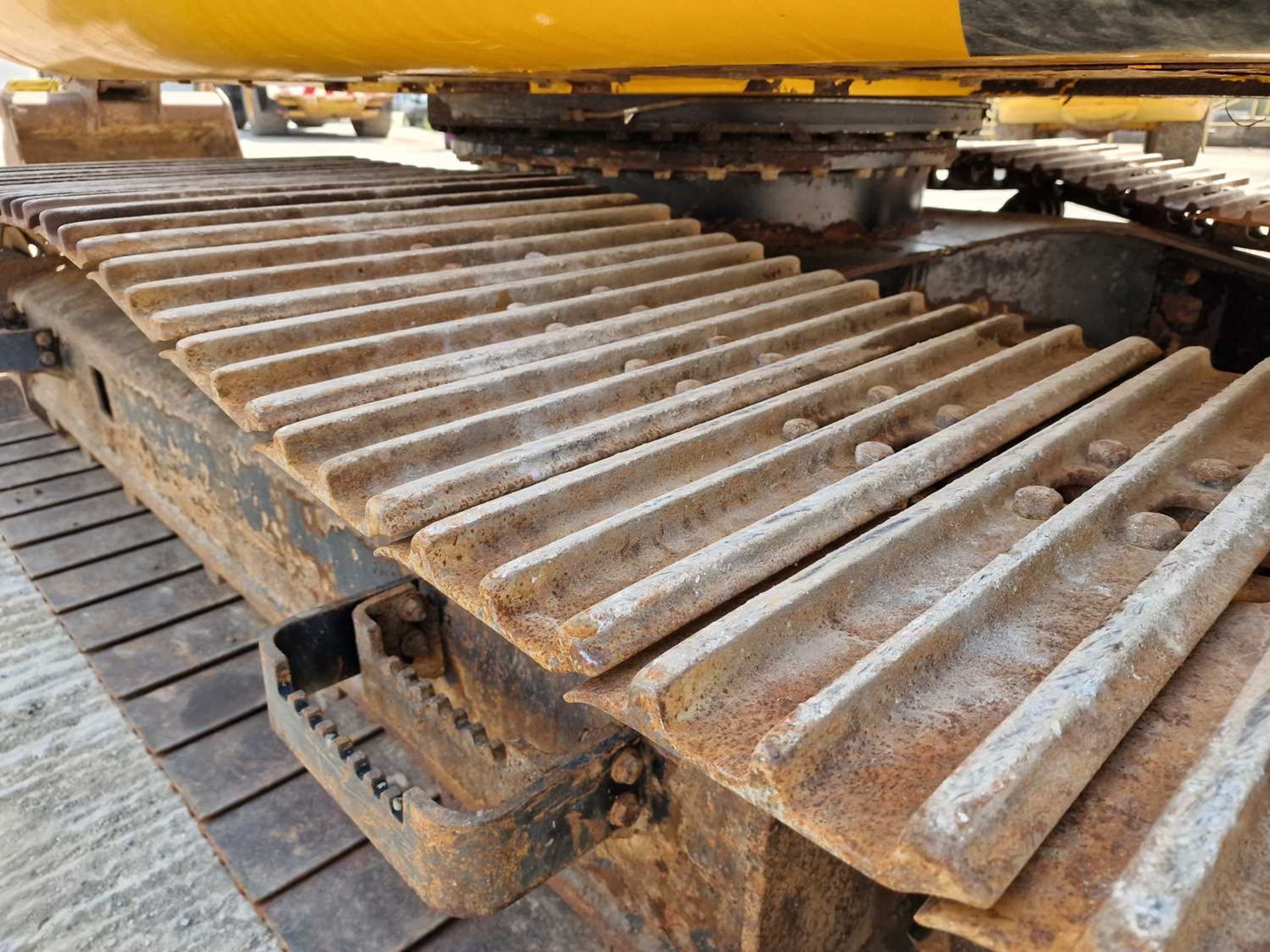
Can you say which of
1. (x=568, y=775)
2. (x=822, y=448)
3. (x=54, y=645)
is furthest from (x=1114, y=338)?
(x=54, y=645)

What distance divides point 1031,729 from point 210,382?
4.98 feet

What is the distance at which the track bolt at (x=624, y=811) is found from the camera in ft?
4.67

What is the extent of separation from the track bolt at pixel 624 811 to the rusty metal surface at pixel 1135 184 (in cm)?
402

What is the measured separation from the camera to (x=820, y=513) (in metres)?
1.44

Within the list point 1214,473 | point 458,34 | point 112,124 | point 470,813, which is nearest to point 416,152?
point 112,124

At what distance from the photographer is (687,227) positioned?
10.5 ft

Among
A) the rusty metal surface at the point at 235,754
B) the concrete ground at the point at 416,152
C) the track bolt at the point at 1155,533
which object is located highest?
the track bolt at the point at 1155,533

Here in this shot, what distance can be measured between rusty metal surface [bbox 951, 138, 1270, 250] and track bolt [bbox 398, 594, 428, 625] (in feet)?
13.1

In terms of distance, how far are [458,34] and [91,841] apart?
1.90 m

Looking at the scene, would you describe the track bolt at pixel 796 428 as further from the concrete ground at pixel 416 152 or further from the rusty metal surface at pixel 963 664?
the concrete ground at pixel 416 152

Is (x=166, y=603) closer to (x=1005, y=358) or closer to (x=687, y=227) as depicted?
(x=687, y=227)

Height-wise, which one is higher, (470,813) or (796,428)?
(796,428)

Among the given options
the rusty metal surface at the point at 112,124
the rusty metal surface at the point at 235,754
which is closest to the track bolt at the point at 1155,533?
the rusty metal surface at the point at 235,754

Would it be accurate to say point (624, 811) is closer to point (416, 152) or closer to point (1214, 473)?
point (1214, 473)
